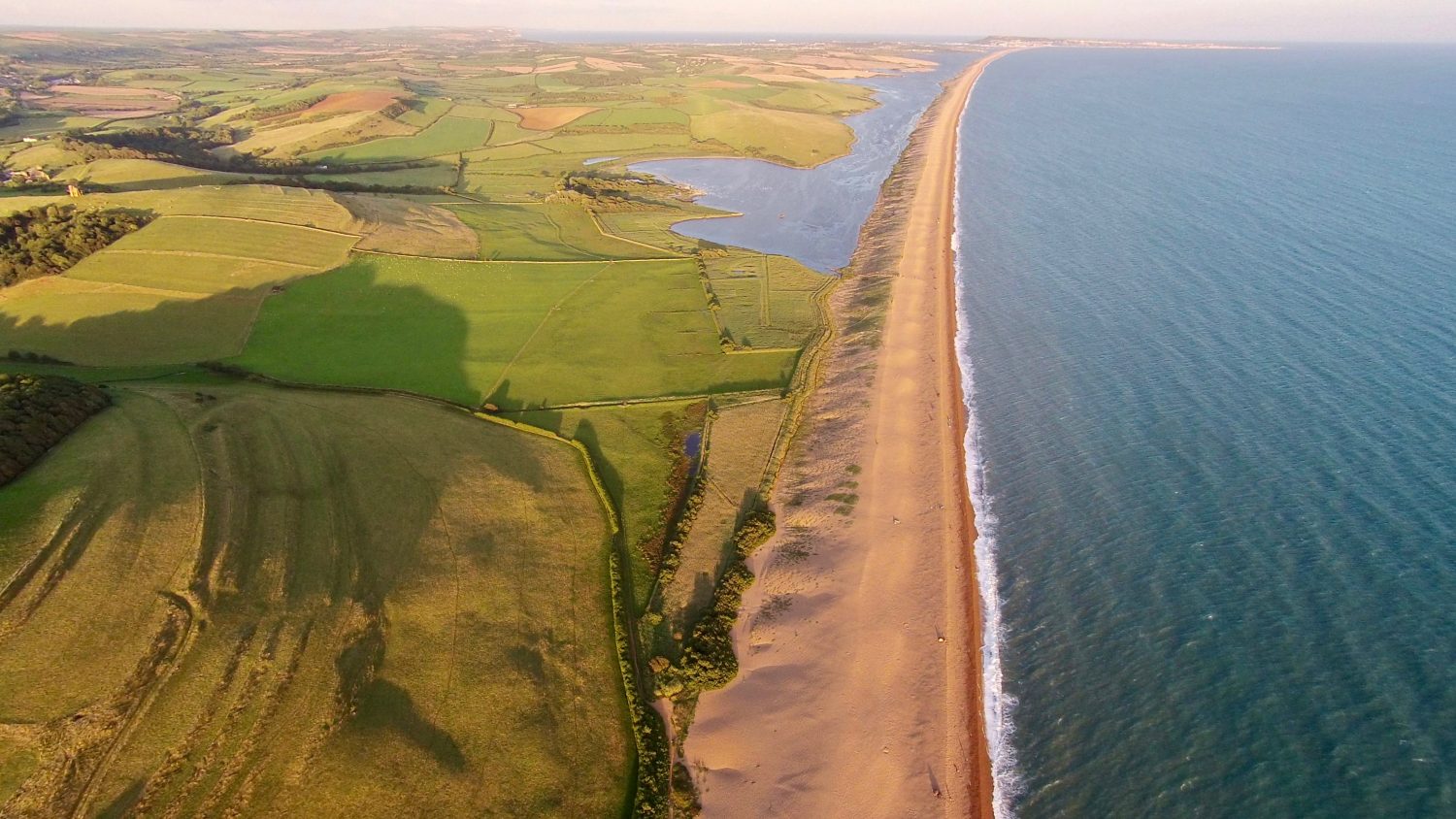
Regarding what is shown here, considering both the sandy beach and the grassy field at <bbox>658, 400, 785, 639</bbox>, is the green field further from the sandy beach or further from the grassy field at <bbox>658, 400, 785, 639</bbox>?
the grassy field at <bbox>658, 400, 785, 639</bbox>

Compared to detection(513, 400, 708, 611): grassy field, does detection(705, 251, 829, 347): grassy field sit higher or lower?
higher

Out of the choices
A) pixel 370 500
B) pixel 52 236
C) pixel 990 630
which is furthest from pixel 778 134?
pixel 990 630

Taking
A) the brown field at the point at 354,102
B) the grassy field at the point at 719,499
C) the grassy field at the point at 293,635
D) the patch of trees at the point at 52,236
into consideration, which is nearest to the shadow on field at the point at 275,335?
the patch of trees at the point at 52,236

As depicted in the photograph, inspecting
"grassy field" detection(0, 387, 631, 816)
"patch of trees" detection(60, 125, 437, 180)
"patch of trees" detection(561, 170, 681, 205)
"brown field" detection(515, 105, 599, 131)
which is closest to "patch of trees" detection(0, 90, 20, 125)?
"patch of trees" detection(60, 125, 437, 180)

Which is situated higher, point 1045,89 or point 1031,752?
point 1045,89

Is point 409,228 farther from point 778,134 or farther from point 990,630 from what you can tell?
point 778,134

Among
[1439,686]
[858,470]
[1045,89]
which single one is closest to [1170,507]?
[1439,686]

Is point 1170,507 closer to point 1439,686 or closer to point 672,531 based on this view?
point 1439,686
